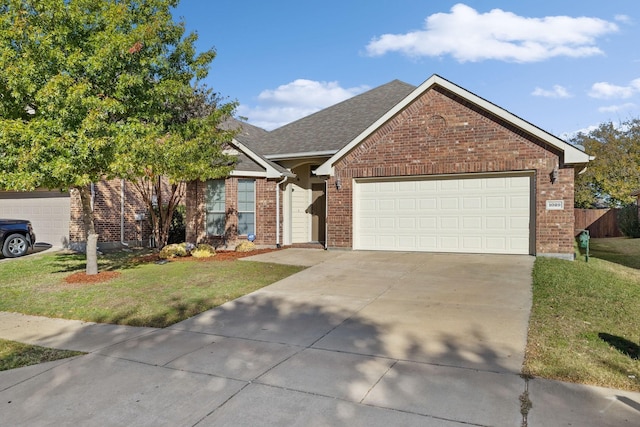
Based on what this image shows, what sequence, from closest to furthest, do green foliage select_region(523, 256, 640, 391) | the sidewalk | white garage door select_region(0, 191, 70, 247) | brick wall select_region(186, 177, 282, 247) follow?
the sidewalk < green foliage select_region(523, 256, 640, 391) < brick wall select_region(186, 177, 282, 247) < white garage door select_region(0, 191, 70, 247)

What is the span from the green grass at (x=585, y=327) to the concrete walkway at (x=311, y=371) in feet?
0.77

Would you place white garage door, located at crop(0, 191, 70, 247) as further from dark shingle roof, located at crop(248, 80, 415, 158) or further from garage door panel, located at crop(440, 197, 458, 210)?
garage door panel, located at crop(440, 197, 458, 210)

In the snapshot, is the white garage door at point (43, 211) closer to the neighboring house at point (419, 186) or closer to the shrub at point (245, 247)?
the neighboring house at point (419, 186)

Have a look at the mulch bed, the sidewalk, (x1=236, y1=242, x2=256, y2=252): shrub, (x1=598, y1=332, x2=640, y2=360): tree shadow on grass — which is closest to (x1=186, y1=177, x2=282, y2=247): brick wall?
(x1=236, y1=242, x2=256, y2=252): shrub

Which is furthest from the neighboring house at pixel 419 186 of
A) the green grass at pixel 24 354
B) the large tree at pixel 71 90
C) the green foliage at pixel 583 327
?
the green grass at pixel 24 354

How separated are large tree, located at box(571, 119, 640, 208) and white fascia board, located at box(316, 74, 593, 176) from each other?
20.9m

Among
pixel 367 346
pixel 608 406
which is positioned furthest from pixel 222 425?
pixel 608 406

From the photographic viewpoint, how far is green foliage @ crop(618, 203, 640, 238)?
805 inches

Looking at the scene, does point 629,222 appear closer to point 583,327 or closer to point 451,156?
point 451,156

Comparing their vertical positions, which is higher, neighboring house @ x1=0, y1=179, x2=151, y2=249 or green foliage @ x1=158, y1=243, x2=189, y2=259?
neighboring house @ x1=0, y1=179, x2=151, y2=249

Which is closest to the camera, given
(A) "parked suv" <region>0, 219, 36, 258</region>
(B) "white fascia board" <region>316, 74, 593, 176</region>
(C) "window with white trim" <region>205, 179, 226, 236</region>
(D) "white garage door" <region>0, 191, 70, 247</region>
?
(B) "white fascia board" <region>316, 74, 593, 176</region>

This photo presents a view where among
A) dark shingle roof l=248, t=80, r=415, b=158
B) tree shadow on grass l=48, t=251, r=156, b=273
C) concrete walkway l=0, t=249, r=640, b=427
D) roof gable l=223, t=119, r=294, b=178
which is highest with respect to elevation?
dark shingle roof l=248, t=80, r=415, b=158

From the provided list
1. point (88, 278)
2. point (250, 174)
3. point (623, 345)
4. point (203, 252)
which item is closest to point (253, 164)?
point (250, 174)

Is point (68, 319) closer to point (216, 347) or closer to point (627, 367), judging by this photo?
point (216, 347)
